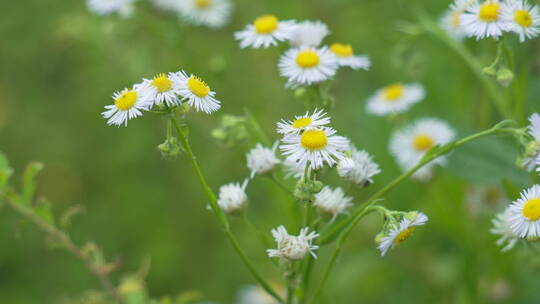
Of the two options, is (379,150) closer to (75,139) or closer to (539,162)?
(539,162)

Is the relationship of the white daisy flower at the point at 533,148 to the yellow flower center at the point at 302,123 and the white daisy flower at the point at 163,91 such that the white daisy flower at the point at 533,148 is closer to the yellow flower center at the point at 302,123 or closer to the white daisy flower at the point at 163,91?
the yellow flower center at the point at 302,123

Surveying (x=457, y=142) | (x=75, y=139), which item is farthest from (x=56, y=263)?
(x=457, y=142)

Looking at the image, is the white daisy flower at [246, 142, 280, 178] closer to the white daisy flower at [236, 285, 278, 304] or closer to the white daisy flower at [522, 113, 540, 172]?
the white daisy flower at [522, 113, 540, 172]

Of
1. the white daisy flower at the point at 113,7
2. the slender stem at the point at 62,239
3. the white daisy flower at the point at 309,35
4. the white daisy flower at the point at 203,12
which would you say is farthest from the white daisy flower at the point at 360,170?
the white daisy flower at the point at 113,7

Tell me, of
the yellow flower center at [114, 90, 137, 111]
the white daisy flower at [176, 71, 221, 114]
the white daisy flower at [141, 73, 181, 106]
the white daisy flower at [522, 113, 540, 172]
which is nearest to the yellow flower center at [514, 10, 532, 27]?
the white daisy flower at [522, 113, 540, 172]

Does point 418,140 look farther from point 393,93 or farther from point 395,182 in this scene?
point 395,182

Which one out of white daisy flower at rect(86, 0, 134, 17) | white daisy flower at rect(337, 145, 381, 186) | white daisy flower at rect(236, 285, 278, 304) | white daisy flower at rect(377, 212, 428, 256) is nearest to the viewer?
white daisy flower at rect(377, 212, 428, 256)

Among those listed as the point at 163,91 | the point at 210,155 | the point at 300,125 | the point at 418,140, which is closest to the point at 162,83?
the point at 163,91
